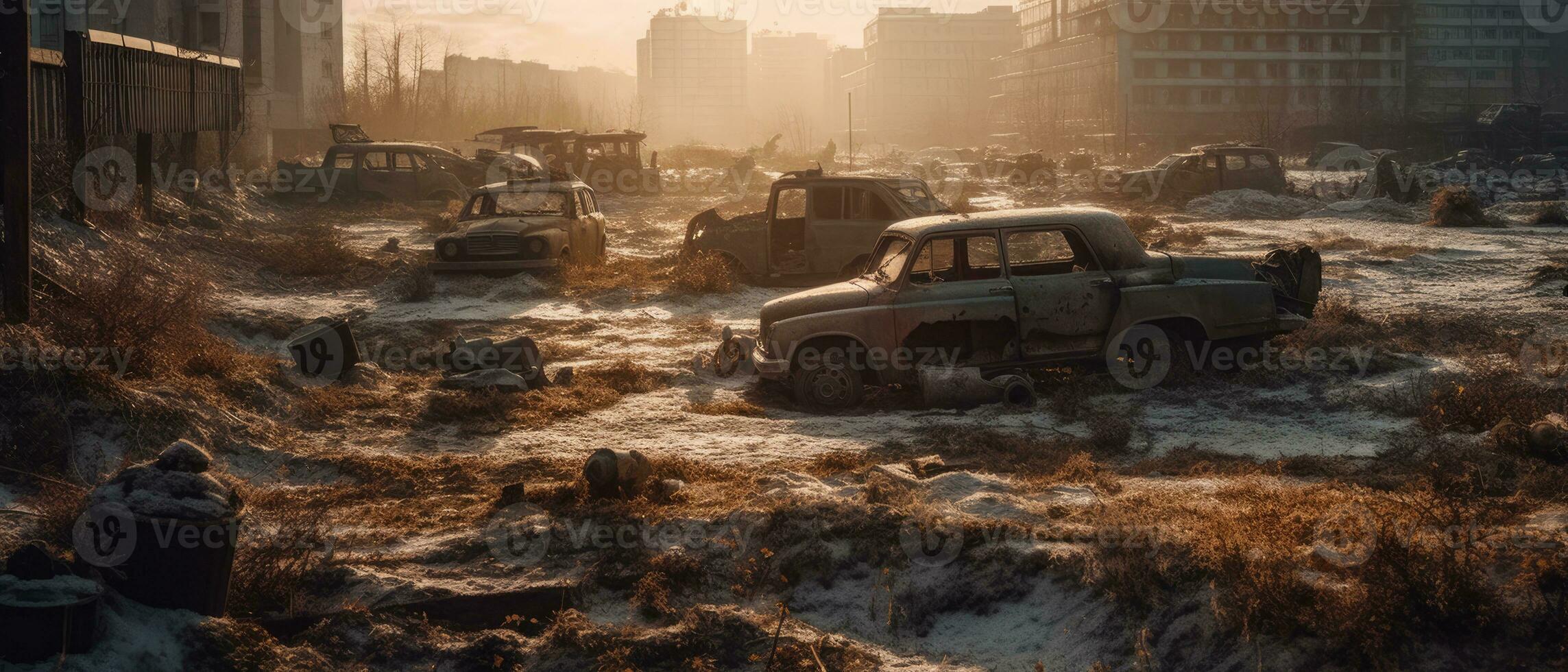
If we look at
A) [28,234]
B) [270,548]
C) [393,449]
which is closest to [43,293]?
[28,234]

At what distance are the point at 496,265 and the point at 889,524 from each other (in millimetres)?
11221

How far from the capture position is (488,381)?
1002 centimetres

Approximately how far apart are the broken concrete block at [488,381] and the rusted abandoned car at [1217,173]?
21867mm

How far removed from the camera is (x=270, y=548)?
18.9ft

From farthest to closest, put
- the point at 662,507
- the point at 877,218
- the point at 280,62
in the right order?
the point at 280,62 < the point at 877,218 < the point at 662,507

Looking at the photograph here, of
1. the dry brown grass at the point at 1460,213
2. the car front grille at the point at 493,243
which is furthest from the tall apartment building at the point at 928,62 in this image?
the car front grille at the point at 493,243

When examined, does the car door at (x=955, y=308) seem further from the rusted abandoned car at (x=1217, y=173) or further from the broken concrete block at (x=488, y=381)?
the rusted abandoned car at (x=1217, y=173)

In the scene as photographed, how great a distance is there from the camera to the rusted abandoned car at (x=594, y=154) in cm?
3450

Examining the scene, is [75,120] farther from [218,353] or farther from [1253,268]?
[1253,268]

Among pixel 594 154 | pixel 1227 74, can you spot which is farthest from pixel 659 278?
pixel 1227 74

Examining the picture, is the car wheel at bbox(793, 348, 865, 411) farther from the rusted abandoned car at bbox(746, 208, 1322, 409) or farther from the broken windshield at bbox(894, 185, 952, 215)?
the broken windshield at bbox(894, 185, 952, 215)

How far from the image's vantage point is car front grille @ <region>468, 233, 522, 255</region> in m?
16.4

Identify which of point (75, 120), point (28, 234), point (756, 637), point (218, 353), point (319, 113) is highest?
point (319, 113)

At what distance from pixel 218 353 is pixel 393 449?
2026mm
